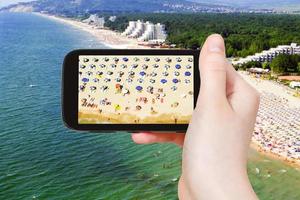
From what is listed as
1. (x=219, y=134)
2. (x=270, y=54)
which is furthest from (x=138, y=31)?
(x=219, y=134)

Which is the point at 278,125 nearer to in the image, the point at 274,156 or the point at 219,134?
the point at 274,156

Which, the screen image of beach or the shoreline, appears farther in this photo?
the shoreline

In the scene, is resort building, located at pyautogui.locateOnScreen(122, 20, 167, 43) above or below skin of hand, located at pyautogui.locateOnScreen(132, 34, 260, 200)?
below

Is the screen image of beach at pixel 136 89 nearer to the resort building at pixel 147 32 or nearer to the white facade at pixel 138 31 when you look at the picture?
the resort building at pixel 147 32

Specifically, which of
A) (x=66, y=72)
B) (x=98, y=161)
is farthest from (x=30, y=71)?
(x=66, y=72)

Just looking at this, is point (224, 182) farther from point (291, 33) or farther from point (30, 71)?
point (291, 33)

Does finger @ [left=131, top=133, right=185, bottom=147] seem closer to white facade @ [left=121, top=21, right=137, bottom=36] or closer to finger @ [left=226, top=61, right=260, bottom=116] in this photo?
finger @ [left=226, top=61, right=260, bottom=116]

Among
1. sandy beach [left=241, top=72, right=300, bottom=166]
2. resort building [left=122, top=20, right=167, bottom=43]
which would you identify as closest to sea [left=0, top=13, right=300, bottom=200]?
sandy beach [left=241, top=72, right=300, bottom=166]
